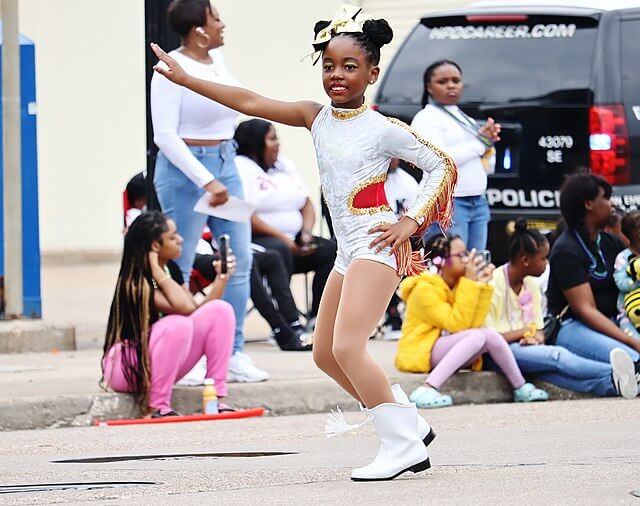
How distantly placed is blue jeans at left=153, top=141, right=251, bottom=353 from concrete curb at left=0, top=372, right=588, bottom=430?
18.5 inches

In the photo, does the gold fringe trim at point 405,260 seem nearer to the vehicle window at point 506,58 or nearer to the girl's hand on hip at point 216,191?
the girl's hand on hip at point 216,191

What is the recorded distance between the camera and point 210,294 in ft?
27.1

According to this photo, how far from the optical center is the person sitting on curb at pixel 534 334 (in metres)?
8.61

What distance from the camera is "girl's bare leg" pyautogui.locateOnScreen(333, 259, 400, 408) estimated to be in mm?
5691

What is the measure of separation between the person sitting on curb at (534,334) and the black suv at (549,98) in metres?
1.36

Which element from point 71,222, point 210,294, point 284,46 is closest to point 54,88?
point 71,222

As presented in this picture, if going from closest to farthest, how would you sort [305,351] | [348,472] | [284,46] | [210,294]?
[348,472], [210,294], [305,351], [284,46]

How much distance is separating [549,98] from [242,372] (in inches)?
123

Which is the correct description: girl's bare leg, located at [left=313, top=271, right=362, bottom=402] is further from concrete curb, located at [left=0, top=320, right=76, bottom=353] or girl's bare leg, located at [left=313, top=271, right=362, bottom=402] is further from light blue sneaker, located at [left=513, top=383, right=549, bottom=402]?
concrete curb, located at [left=0, top=320, right=76, bottom=353]

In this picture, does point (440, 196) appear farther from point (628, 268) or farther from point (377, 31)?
point (628, 268)

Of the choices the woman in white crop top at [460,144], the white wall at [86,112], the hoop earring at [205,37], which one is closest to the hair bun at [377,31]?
the hoop earring at [205,37]

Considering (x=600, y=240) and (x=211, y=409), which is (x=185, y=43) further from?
(x=600, y=240)

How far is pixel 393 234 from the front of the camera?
18.7ft

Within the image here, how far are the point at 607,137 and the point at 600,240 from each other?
1212mm
